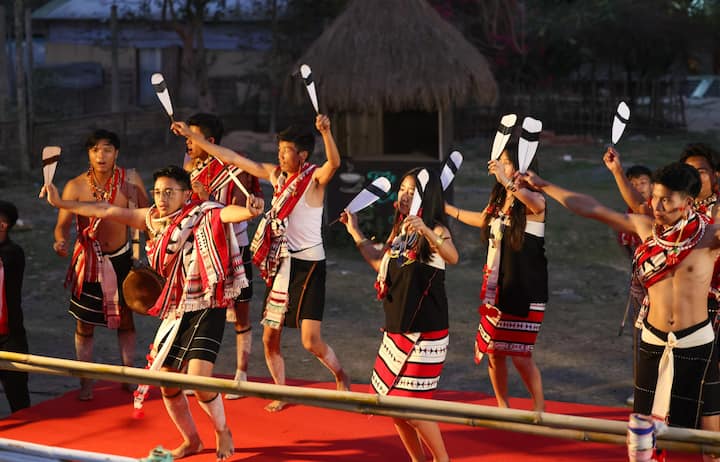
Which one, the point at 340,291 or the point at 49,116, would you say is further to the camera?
the point at 49,116

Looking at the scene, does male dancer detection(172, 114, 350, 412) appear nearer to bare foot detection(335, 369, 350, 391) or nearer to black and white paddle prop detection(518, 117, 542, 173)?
bare foot detection(335, 369, 350, 391)

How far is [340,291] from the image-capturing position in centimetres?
1098

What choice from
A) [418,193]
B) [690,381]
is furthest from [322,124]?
[690,381]

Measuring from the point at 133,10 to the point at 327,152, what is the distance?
18566 mm

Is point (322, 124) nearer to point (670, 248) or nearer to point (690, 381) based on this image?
point (670, 248)

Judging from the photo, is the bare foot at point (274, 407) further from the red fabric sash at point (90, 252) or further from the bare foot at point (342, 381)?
the red fabric sash at point (90, 252)

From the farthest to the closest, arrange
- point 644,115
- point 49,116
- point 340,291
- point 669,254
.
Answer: point 644,115, point 49,116, point 340,291, point 669,254

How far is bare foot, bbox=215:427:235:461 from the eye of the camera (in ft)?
18.0

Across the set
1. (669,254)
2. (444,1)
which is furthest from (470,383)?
(444,1)

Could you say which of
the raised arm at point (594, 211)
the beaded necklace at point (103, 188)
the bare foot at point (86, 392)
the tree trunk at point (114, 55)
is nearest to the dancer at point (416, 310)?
the raised arm at point (594, 211)

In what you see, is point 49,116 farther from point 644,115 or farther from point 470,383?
point 470,383

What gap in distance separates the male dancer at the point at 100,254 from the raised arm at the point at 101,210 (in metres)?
0.88

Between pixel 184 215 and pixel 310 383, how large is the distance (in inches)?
84.7

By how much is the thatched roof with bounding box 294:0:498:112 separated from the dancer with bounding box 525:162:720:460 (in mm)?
8104
